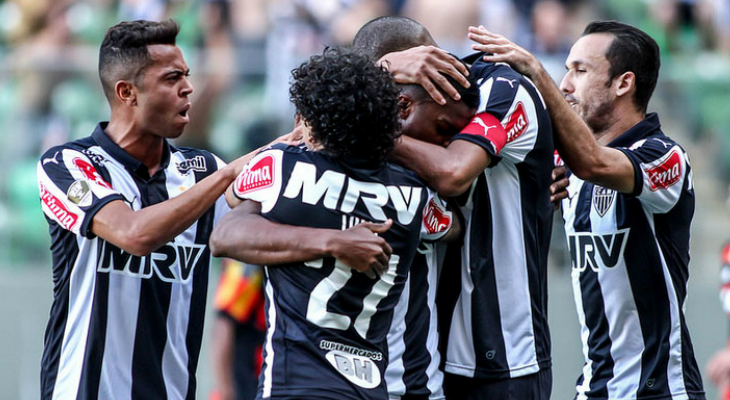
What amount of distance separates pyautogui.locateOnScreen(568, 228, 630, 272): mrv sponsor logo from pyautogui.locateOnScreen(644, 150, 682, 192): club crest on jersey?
263 millimetres

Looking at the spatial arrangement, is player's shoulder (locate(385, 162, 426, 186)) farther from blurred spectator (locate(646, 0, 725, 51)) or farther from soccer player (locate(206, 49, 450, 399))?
blurred spectator (locate(646, 0, 725, 51))

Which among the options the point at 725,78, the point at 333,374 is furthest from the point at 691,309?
the point at 333,374

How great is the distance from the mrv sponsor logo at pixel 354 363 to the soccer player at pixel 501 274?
614 millimetres

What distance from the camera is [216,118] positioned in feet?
27.6


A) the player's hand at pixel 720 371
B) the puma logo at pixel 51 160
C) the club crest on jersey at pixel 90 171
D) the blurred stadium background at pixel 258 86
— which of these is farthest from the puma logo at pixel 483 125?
the blurred stadium background at pixel 258 86

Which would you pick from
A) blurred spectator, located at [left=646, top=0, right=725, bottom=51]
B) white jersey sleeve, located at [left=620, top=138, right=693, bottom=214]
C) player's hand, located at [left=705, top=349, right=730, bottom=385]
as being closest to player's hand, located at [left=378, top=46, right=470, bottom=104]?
white jersey sleeve, located at [left=620, top=138, right=693, bottom=214]

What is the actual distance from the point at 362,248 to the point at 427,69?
2.68 ft

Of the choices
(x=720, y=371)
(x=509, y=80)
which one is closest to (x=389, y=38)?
(x=509, y=80)

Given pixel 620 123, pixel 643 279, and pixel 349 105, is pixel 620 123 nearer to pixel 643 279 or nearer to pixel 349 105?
pixel 643 279

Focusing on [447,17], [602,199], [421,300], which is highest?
[447,17]

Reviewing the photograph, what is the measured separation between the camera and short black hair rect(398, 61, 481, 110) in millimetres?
3908

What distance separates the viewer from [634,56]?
4766 mm

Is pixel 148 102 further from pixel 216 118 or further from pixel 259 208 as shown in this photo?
pixel 216 118

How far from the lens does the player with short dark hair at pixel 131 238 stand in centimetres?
422
